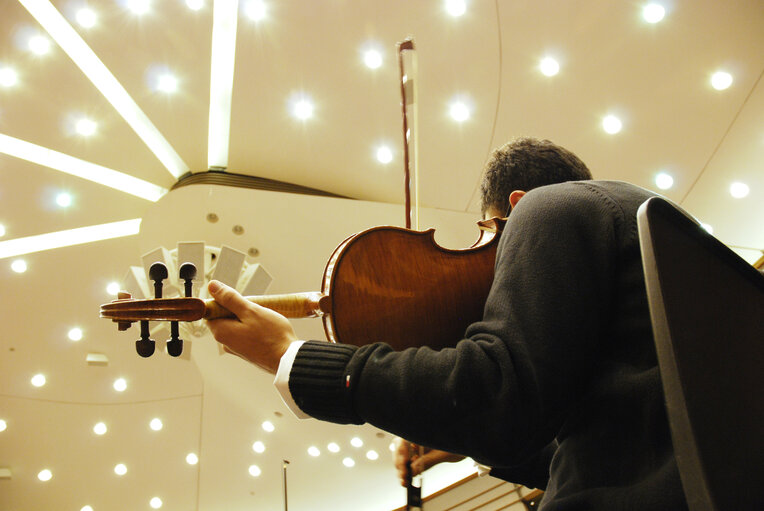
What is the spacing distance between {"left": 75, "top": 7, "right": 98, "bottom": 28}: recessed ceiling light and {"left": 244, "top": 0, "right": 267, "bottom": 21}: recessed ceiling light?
1381 millimetres

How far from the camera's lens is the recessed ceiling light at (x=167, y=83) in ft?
18.9

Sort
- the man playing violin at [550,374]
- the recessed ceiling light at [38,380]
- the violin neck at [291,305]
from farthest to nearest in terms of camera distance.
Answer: the recessed ceiling light at [38,380] → the violin neck at [291,305] → the man playing violin at [550,374]

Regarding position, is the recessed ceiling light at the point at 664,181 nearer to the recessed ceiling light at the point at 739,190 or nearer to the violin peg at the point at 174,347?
the recessed ceiling light at the point at 739,190

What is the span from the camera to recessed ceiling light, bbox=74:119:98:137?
615 centimetres

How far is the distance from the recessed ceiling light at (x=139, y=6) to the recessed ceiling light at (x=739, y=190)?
5.55m

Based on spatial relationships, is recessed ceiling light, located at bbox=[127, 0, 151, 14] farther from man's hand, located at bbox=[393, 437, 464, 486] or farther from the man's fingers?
the man's fingers

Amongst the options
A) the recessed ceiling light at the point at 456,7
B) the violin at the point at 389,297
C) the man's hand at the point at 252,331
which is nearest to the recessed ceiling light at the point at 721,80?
the recessed ceiling light at the point at 456,7

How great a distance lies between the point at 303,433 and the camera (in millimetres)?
9047

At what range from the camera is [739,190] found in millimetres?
5543

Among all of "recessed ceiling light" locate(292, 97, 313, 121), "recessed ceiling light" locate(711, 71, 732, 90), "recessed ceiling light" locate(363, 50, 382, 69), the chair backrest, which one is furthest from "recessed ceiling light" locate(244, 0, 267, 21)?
the chair backrest

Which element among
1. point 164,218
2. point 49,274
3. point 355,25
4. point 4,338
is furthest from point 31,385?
point 355,25

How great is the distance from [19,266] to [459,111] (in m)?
5.66

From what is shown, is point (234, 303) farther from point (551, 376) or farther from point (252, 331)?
point (551, 376)

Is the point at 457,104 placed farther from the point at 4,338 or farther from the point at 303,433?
the point at 4,338
